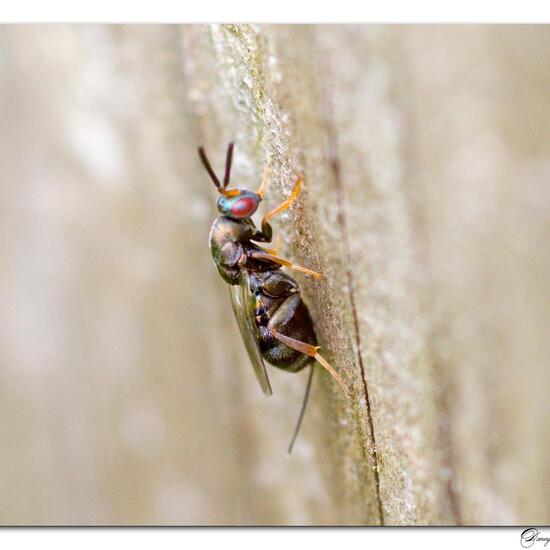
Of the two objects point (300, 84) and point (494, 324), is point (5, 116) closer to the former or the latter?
point (300, 84)

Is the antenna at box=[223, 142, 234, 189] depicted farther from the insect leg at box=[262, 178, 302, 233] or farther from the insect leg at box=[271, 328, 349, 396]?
the insect leg at box=[271, 328, 349, 396]

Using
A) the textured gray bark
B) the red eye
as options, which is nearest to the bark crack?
the textured gray bark

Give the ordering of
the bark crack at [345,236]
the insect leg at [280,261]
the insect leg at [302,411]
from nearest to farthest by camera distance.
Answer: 1. the bark crack at [345,236]
2. the insect leg at [280,261]
3. the insect leg at [302,411]

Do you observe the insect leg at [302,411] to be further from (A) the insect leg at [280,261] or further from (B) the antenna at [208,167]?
(B) the antenna at [208,167]

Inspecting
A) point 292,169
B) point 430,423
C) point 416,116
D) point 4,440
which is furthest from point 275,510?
point 416,116

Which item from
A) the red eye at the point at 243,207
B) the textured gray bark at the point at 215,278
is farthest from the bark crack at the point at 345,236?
the red eye at the point at 243,207

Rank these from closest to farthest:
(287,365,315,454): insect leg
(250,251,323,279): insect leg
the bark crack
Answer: the bark crack
(250,251,323,279): insect leg
(287,365,315,454): insect leg
